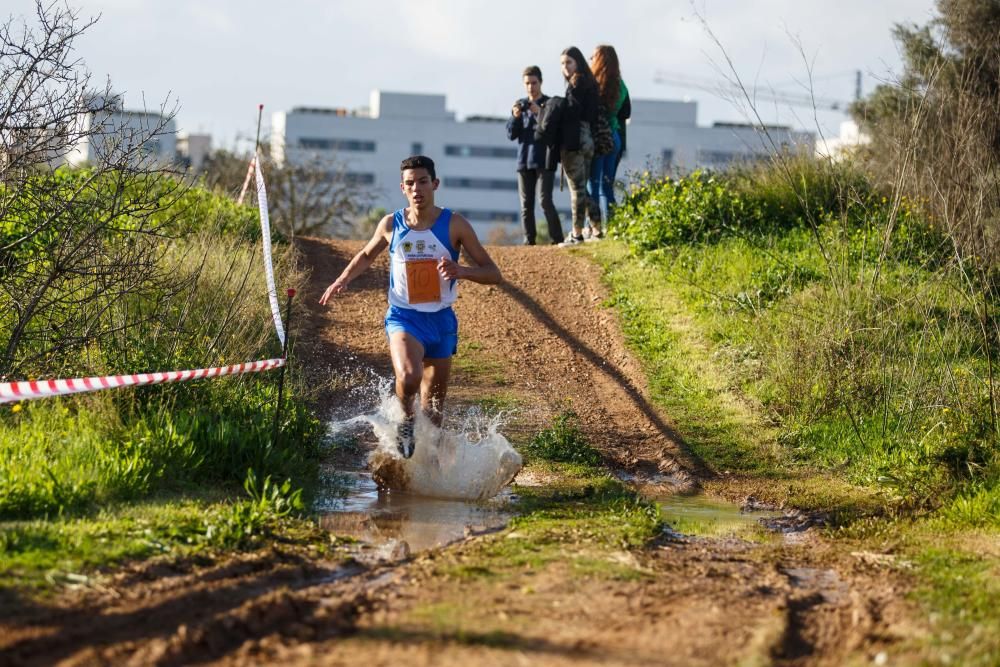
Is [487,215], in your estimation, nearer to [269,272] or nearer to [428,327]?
[269,272]

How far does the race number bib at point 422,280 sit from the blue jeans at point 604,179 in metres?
8.79

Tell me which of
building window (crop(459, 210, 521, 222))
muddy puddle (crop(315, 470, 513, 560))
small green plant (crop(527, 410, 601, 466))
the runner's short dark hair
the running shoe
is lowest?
muddy puddle (crop(315, 470, 513, 560))

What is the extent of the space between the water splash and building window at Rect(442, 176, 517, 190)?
118441 millimetres

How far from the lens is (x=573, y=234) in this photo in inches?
721

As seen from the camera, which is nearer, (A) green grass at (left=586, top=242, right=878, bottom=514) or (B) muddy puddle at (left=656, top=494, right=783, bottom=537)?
(B) muddy puddle at (left=656, top=494, right=783, bottom=537)

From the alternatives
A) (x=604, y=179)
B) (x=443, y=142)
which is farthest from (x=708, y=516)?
(x=443, y=142)

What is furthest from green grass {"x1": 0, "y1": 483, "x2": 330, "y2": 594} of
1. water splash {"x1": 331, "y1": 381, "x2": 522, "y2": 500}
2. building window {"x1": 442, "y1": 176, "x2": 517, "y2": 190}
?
building window {"x1": 442, "y1": 176, "x2": 517, "y2": 190}

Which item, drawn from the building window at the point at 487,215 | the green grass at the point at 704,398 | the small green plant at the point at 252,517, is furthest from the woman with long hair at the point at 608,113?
the building window at the point at 487,215

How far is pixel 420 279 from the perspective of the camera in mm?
8602

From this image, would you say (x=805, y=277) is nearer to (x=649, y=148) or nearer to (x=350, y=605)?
(x=350, y=605)

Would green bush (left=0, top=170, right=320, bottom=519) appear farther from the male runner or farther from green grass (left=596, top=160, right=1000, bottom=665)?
green grass (left=596, top=160, right=1000, bottom=665)

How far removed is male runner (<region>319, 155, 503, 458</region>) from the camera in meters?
8.48

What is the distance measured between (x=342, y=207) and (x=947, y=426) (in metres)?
24.6

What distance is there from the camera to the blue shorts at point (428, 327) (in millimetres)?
8648
